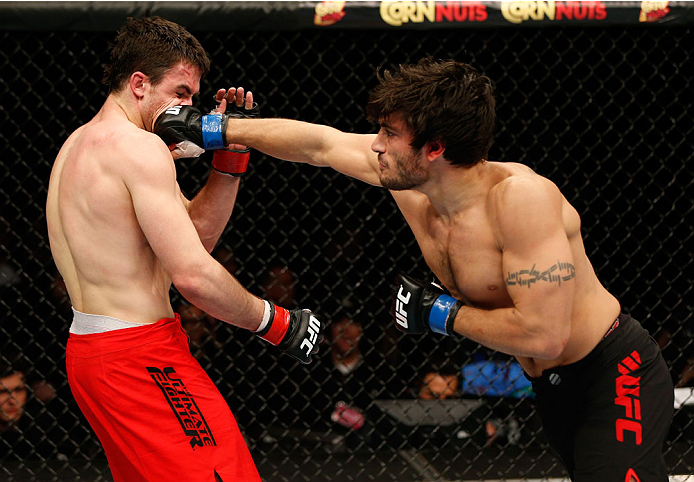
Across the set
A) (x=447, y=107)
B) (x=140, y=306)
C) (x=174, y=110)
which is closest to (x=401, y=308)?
(x=447, y=107)

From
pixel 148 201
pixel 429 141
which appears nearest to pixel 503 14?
pixel 429 141

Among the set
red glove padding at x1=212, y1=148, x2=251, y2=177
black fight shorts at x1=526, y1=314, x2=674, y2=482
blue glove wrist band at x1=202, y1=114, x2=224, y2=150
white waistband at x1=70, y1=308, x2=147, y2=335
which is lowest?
black fight shorts at x1=526, y1=314, x2=674, y2=482

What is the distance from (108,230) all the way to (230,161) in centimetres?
50

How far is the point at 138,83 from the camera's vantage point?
174 centimetres

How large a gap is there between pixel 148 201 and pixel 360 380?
1.86 metres

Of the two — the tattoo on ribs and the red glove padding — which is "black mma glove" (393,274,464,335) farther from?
the red glove padding

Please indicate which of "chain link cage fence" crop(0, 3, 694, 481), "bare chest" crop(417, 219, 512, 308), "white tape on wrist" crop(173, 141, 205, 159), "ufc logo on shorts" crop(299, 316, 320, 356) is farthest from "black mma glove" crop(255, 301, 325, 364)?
"chain link cage fence" crop(0, 3, 694, 481)

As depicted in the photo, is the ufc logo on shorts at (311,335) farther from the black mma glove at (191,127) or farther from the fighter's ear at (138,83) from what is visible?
the fighter's ear at (138,83)

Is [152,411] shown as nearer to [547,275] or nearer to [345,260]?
[547,275]

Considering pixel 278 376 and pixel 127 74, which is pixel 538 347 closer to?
pixel 127 74

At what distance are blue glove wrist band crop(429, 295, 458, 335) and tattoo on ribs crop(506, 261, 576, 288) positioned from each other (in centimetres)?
17

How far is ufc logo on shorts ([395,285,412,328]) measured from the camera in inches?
68.4

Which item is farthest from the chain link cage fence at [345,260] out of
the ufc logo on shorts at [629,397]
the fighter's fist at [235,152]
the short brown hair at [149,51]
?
the ufc logo on shorts at [629,397]

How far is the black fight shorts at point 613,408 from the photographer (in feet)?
5.50
